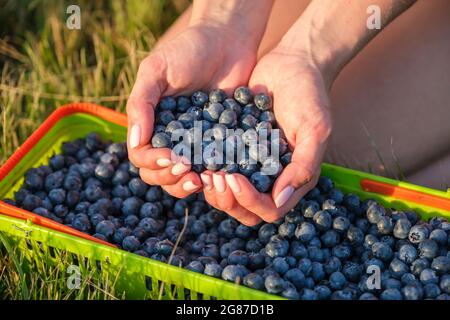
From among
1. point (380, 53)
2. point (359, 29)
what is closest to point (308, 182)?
point (359, 29)

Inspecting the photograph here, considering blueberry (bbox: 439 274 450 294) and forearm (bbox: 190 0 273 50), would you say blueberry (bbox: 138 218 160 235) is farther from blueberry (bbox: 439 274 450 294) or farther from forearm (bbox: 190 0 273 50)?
blueberry (bbox: 439 274 450 294)

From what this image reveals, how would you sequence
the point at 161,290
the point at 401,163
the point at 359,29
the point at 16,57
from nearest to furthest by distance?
the point at 161,290 < the point at 359,29 < the point at 401,163 < the point at 16,57

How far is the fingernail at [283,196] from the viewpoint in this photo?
5.96 ft

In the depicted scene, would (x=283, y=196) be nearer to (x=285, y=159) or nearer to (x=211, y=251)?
(x=285, y=159)

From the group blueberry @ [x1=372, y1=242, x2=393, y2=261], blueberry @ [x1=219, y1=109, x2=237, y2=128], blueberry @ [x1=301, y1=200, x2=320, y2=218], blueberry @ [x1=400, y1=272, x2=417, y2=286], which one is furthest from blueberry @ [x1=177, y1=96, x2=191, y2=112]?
blueberry @ [x1=400, y1=272, x2=417, y2=286]

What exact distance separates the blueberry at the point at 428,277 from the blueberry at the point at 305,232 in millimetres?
307

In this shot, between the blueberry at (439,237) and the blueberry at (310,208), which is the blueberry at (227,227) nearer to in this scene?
the blueberry at (310,208)

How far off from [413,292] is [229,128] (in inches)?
25.9

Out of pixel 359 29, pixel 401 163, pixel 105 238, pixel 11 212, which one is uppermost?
pixel 359 29

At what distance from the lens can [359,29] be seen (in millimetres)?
2217

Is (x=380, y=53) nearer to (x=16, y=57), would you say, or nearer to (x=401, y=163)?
(x=401, y=163)

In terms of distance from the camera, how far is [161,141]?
189 cm

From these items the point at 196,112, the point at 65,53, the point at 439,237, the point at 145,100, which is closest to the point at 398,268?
the point at 439,237

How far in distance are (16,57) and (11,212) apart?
1.22 m
